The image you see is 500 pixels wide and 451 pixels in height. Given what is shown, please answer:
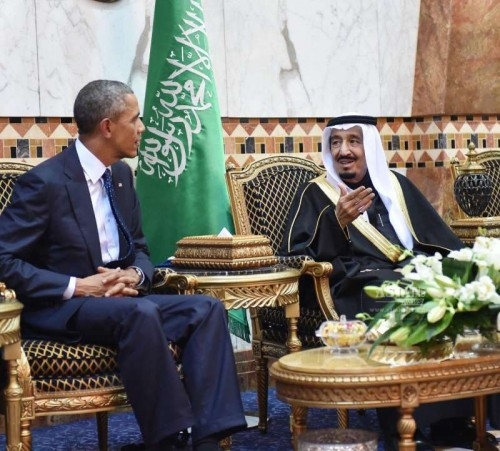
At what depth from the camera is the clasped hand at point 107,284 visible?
4.75 metres

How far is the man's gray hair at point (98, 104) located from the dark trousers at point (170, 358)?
0.81 meters

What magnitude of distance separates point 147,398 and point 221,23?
3.19m

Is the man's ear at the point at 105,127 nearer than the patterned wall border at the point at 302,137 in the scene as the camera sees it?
Yes

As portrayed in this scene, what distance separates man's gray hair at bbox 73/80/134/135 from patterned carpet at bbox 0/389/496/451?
5.29ft

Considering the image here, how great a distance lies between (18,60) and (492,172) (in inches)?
119

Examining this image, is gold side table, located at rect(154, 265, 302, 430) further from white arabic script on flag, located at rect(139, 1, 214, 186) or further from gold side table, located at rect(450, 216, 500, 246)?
gold side table, located at rect(450, 216, 500, 246)

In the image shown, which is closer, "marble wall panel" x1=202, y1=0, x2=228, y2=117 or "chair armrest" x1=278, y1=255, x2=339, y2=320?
"chair armrest" x1=278, y1=255, x2=339, y2=320

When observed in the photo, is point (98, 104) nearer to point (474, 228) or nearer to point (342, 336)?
point (342, 336)

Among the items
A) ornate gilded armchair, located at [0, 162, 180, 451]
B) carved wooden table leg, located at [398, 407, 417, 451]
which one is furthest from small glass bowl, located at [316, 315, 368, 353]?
ornate gilded armchair, located at [0, 162, 180, 451]

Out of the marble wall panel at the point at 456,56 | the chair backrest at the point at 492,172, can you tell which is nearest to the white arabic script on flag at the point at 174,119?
the chair backrest at the point at 492,172

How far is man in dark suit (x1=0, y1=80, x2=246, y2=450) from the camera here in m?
4.50

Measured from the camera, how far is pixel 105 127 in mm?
4996

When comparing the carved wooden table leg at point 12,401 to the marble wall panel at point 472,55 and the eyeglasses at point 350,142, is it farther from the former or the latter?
the marble wall panel at point 472,55

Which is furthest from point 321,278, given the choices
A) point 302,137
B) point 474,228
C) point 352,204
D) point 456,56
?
point 456,56
